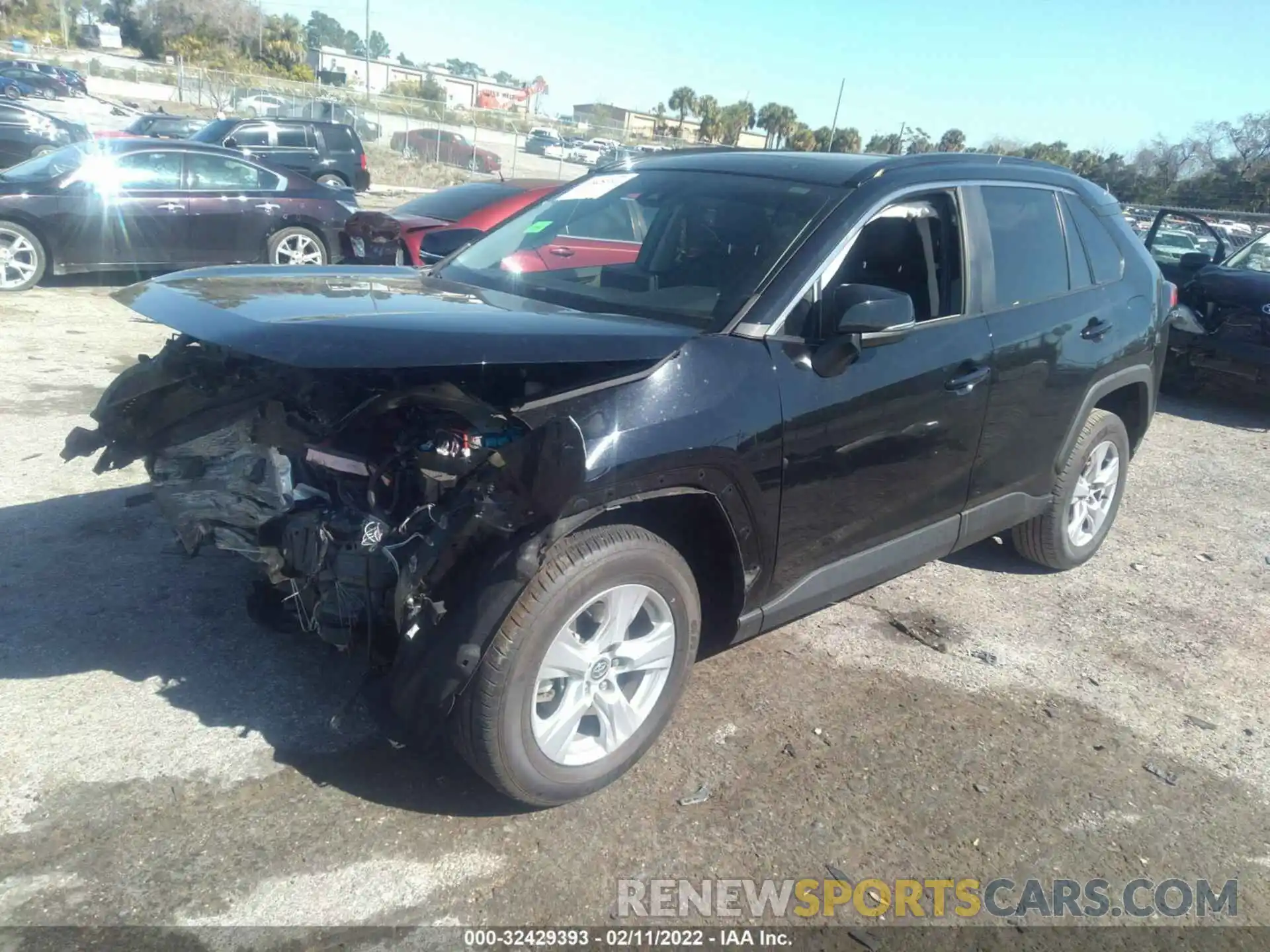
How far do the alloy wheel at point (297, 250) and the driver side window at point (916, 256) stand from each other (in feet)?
29.4

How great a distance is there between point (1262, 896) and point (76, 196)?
36.0 ft

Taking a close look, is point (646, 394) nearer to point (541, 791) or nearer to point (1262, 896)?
point (541, 791)

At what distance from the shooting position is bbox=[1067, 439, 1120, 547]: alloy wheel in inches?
187

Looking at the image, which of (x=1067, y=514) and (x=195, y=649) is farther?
(x=1067, y=514)

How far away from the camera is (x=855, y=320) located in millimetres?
3021

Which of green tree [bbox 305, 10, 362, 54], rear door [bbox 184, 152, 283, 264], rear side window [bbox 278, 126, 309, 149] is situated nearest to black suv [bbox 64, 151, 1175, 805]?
rear door [bbox 184, 152, 283, 264]

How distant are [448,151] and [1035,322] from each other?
33042mm

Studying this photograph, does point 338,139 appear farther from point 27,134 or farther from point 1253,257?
point 1253,257

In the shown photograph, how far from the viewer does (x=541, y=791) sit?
2814 millimetres

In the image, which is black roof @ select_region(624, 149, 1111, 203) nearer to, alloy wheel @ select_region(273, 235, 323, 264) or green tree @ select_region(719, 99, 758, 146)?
alloy wheel @ select_region(273, 235, 323, 264)

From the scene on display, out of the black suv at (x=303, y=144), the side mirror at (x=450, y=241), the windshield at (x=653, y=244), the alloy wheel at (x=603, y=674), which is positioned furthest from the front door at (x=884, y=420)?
the black suv at (x=303, y=144)

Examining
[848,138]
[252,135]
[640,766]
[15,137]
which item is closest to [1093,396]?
[640,766]

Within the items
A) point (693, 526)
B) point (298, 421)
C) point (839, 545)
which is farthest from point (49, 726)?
point (839, 545)

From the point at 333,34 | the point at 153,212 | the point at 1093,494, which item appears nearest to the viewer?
the point at 1093,494
